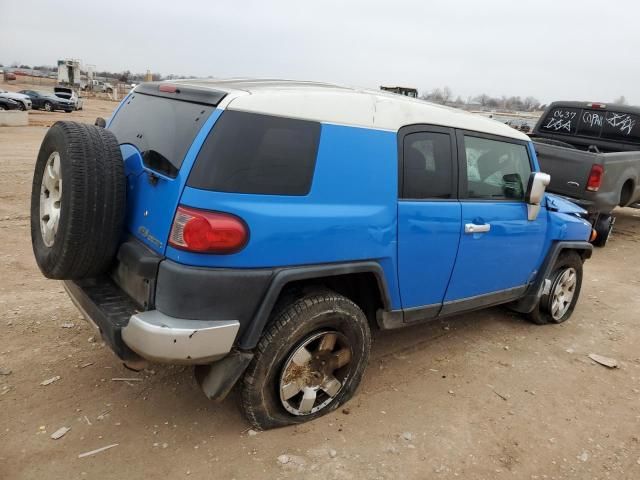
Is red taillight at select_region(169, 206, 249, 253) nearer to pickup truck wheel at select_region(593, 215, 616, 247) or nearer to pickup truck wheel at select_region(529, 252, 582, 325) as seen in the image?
pickup truck wheel at select_region(529, 252, 582, 325)

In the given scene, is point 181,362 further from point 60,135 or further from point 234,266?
point 60,135

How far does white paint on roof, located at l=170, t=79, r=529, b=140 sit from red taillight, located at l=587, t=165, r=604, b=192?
16.0ft

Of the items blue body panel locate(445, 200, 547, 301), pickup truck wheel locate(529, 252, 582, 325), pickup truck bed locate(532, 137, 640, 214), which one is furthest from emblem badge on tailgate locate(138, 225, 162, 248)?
pickup truck bed locate(532, 137, 640, 214)

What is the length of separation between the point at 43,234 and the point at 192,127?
1122 millimetres

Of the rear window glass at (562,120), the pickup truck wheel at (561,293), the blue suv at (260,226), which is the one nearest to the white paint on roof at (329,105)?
the blue suv at (260,226)

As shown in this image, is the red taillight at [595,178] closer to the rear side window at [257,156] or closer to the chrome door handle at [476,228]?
the chrome door handle at [476,228]

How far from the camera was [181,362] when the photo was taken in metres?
2.34

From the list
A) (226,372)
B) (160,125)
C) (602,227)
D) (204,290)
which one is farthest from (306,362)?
(602,227)

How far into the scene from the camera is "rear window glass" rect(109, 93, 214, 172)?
2.46 m

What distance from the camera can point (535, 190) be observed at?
3740 millimetres

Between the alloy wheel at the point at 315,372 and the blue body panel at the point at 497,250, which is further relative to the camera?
the blue body panel at the point at 497,250

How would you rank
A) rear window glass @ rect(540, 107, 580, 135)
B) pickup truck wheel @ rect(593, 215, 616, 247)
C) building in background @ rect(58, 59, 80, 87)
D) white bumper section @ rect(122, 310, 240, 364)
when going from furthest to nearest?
building in background @ rect(58, 59, 80, 87)
rear window glass @ rect(540, 107, 580, 135)
pickup truck wheel @ rect(593, 215, 616, 247)
white bumper section @ rect(122, 310, 240, 364)

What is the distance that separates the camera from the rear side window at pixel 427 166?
9.84ft

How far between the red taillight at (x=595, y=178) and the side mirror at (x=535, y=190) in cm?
400
